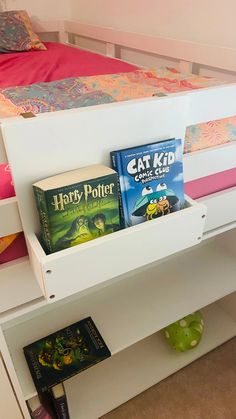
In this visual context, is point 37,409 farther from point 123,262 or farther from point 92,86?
point 92,86

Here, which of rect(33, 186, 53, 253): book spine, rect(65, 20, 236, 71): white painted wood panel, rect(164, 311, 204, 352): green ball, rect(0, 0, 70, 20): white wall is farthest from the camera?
rect(0, 0, 70, 20): white wall

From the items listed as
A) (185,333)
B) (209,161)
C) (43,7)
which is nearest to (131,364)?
(185,333)

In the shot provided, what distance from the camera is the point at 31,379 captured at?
95 cm

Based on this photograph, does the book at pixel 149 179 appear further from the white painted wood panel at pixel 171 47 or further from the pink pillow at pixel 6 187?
the white painted wood panel at pixel 171 47

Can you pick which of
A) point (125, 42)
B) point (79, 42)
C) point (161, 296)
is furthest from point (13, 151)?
point (79, 42)

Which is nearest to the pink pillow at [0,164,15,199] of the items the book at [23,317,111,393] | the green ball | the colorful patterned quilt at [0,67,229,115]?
the colorful patterned quilt at [0,67,229,115]

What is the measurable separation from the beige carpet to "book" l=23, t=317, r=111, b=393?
0.30 meters

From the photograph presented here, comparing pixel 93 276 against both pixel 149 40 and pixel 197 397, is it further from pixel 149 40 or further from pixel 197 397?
pixel 149 40

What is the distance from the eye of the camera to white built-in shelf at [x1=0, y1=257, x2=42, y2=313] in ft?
2.32

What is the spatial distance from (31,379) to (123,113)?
31.1 inches

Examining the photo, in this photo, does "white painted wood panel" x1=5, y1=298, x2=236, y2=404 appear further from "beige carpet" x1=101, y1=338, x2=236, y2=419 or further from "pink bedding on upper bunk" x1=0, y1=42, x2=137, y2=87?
"pink bedding on upper bunk" x1=0, y1=42, x2=137, y2=87

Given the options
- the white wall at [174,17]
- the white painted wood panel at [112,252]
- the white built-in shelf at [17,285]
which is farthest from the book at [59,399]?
the white wall at [174,17]

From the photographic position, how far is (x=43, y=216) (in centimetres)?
62

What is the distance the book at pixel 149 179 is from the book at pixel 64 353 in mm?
530
